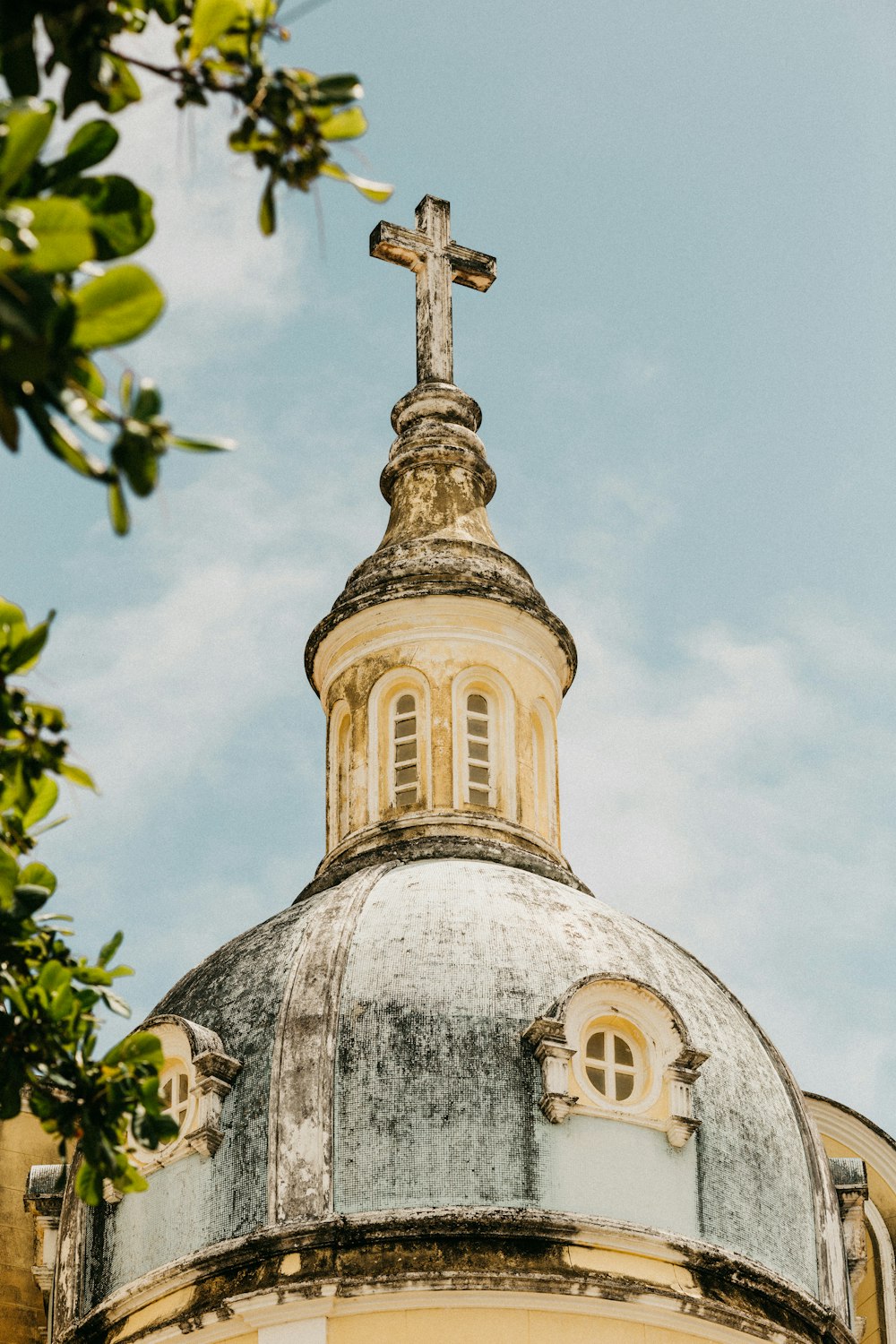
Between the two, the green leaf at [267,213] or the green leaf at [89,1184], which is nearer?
the green leaf at [267,213]

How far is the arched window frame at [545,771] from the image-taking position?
23.2m

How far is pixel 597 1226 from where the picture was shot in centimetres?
1733

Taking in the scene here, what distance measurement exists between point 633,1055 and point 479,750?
4.96 m

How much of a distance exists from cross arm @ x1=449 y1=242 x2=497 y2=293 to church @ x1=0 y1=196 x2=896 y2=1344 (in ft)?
23.9

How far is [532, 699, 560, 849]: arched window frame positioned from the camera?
23.2 metres

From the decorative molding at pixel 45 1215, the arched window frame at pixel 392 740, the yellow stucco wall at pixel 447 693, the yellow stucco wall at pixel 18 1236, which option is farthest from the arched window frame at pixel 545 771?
the decorative molding at pixel 45 1215

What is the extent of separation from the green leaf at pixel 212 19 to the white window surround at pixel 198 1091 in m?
12.7

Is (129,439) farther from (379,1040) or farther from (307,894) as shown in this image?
(307,894)

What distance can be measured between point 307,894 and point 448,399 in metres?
6.66

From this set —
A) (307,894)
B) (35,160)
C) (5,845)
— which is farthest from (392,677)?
(35,160)

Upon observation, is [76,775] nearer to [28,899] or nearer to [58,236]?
[28,899]

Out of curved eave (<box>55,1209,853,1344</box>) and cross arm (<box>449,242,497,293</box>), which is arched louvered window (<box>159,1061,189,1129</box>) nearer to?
curved eave (<box>55,1209,853,1344</box>)

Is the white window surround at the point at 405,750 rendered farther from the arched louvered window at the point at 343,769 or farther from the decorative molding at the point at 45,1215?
the decorative molding at the point at 45,1215

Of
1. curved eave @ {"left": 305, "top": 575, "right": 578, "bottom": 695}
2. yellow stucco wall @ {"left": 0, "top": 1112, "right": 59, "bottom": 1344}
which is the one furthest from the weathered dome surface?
curved eave @ {"left": 305, "top": 575, "right": 578, "bottom": 695}
